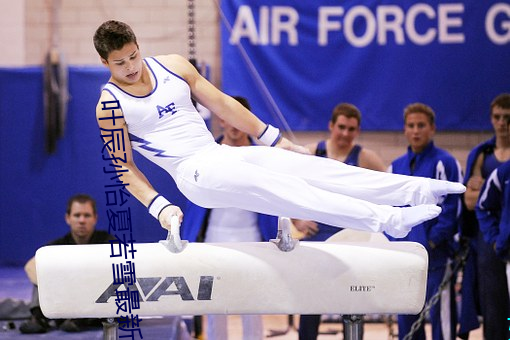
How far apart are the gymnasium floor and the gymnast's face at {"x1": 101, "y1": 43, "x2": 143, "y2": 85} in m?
2.05

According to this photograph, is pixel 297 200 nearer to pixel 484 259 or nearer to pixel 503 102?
pixel 484 259

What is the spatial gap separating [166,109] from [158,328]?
2.09 m

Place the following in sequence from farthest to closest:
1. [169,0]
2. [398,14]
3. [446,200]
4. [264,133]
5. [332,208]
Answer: [169,0], [398,14], [446,200], [264,133], [332,208]

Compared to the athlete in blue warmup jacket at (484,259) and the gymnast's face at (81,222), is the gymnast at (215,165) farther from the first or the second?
the gymnast's face at (81,222)

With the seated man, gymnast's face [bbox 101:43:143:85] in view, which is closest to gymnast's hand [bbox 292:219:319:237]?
the seated man

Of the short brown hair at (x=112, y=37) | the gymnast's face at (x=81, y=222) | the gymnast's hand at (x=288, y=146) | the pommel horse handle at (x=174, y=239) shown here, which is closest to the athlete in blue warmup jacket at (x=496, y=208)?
the gymnast's hand at (x=288, y=146)

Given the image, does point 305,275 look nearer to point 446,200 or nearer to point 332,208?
point 332,208

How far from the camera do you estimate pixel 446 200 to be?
5.23m

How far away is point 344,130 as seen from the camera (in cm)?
547

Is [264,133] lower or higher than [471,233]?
higher

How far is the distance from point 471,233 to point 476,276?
0.30 m

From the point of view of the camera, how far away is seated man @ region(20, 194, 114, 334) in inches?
214

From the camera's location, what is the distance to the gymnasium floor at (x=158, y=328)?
536 cm

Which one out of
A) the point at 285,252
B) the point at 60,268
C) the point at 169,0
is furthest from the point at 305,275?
the point at 169,0
